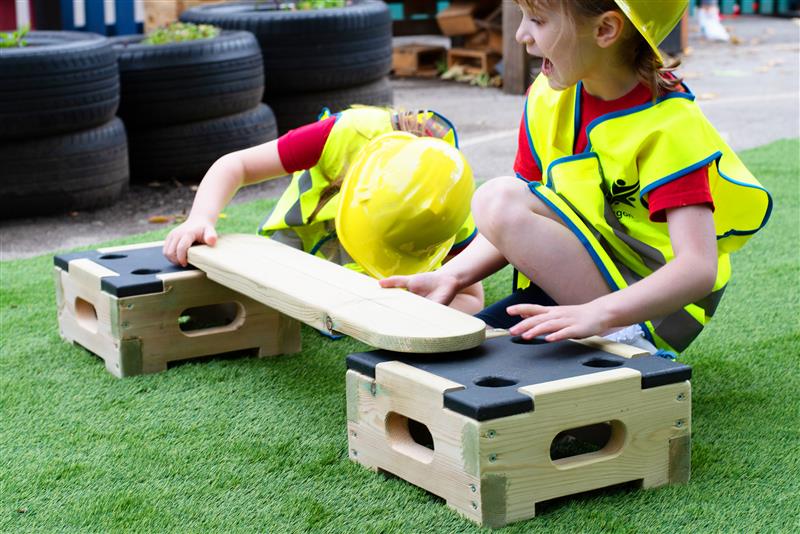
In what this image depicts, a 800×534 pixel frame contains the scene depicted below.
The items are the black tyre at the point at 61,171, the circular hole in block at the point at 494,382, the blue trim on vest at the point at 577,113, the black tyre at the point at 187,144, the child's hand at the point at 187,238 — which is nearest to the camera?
the circular hole in block at the point at 494,382

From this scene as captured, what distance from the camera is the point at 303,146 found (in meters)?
2.76

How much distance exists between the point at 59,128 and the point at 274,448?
2500 mm

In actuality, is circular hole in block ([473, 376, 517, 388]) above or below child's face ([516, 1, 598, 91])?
below

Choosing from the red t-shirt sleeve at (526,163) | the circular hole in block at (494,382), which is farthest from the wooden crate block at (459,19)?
the circular hole in block at (494,382)

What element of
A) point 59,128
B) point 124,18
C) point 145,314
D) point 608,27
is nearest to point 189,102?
point 59,128

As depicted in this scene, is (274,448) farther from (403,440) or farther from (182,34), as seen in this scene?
(182,34)

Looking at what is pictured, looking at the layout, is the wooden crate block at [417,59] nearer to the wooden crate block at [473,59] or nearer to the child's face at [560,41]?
the wooden crate block at [473,59]

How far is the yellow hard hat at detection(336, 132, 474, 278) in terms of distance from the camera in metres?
2.61

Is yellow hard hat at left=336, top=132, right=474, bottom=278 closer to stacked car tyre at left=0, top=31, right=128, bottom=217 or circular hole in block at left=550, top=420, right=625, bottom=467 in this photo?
circular hole in block at left=550, top=420, right=625, bottom=467

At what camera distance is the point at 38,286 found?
3.33 metres

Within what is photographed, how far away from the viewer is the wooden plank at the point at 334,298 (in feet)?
6.33

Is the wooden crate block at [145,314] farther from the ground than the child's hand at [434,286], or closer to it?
closer to it

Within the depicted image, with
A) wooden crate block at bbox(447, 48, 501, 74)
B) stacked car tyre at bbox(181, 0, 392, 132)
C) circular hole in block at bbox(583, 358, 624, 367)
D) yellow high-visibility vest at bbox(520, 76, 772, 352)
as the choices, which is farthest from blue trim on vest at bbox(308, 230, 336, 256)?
wooden crate block at bbox(447, 48, 501, 74)

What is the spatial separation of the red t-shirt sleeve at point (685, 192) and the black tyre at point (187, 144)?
316cm
